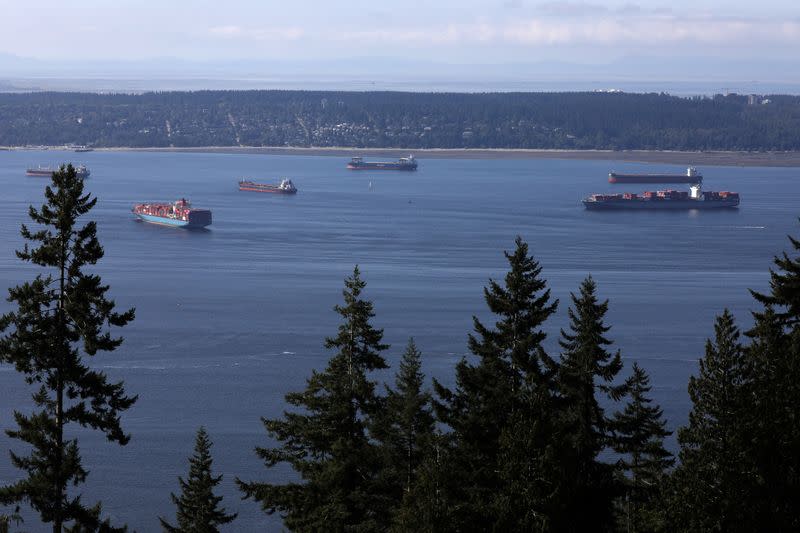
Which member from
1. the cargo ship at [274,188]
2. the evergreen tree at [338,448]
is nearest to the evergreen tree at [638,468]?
the evergreen tree at [338,448]

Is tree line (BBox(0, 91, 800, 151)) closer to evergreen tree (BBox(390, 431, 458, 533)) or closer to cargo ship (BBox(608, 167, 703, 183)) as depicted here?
cargo ship (BBox(608, 167, 703, 183))

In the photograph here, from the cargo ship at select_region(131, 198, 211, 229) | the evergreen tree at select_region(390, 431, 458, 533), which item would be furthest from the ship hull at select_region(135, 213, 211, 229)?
the evergreen tree at select_region(390, 431, 458, 533)

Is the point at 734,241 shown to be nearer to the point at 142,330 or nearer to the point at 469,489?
the point at 142,330

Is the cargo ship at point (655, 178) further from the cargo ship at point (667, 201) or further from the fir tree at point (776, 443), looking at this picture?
the fir tree at point (776, 443)

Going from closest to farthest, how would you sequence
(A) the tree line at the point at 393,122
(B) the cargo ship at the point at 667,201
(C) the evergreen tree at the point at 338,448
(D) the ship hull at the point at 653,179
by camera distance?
(C) the evergreen tree at the point at 338,448
(B) the cargo ship at the point at 667,201
(D) the ship hull at the point at 653,179
(A) the tree line at the point at 393,122

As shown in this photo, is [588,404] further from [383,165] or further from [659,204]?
[383,165]

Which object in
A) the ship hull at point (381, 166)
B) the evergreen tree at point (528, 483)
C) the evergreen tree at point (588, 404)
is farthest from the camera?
the ship hull at point (381, 166)
